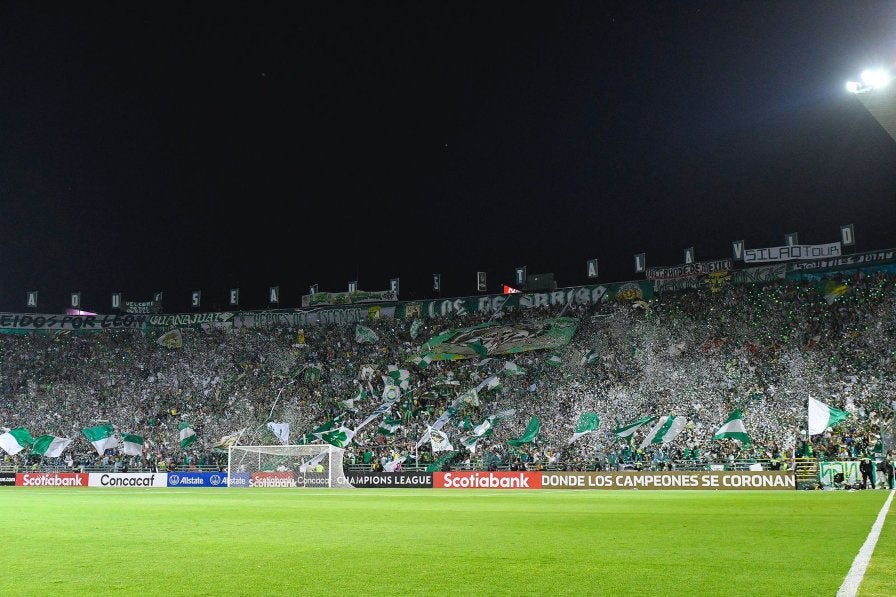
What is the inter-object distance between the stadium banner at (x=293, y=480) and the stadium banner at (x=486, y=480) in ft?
19.4

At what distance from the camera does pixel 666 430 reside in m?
38.8

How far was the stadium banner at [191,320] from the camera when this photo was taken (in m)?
63.8

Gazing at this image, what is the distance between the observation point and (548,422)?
Answer: 44.3 m

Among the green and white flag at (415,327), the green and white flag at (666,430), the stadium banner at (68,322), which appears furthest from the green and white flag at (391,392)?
the stadium banner at (68,322)

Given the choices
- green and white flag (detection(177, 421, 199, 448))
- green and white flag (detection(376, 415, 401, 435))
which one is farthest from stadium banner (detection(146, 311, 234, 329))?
green and white flag (detection(376, 415, 401, 435))

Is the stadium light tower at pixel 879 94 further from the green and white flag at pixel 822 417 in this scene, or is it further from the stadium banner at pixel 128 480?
the stadium banner at pixel 128 480

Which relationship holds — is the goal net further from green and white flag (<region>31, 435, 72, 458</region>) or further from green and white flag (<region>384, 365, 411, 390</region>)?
green and white flag (<region>31, 435, 72, 458</region>)

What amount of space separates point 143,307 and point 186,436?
23.5 meters

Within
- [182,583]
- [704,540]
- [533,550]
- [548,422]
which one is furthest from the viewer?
[548,422]

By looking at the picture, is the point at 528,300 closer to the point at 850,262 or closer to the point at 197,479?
the point at 850,262

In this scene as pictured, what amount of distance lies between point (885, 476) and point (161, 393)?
43.0 m

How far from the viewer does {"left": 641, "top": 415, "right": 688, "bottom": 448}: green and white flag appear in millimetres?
38594

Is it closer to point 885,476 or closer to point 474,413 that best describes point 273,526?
point 885,476

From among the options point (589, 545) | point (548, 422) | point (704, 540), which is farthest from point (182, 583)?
point (548, 422)
